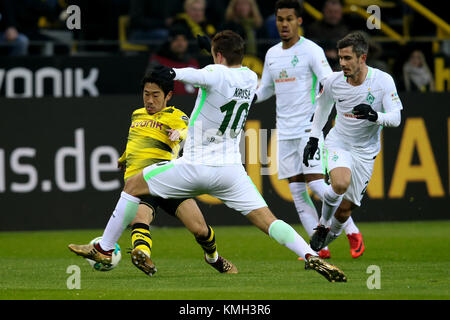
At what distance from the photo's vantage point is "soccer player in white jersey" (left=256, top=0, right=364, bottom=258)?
32.9 ft

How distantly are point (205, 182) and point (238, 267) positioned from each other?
1803mm

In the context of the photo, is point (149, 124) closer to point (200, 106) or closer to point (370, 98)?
point (200, 106)

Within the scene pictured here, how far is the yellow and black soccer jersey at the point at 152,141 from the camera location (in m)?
9.14

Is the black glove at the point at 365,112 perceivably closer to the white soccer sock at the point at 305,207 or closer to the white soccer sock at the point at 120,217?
the white soccer sock at the point at 305,207

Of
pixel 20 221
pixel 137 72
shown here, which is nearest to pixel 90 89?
pixel 137 72

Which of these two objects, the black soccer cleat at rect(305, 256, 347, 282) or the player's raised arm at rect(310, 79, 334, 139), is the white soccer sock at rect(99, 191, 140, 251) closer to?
the black soccer cleat at rect(305, 256, 347, 282)

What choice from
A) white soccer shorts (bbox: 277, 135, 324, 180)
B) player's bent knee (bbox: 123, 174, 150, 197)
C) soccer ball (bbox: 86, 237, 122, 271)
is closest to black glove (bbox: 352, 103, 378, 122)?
white soccer shorts (bbox: 277, 135, 324, 180)

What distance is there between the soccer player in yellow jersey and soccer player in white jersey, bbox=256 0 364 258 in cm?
136

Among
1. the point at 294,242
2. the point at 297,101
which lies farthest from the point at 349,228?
the point at 294,242

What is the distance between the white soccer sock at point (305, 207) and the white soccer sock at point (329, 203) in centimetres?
53

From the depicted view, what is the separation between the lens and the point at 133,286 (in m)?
7.78

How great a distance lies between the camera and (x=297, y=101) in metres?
10.1

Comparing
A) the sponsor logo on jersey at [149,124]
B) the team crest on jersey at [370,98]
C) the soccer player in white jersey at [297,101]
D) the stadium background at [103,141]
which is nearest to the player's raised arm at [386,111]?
the team crest on jersey at [370,98]

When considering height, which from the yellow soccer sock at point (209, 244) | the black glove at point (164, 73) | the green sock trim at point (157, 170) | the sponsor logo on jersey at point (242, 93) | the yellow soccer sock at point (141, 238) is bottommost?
the yellow soccer sock at point (209, 244)
